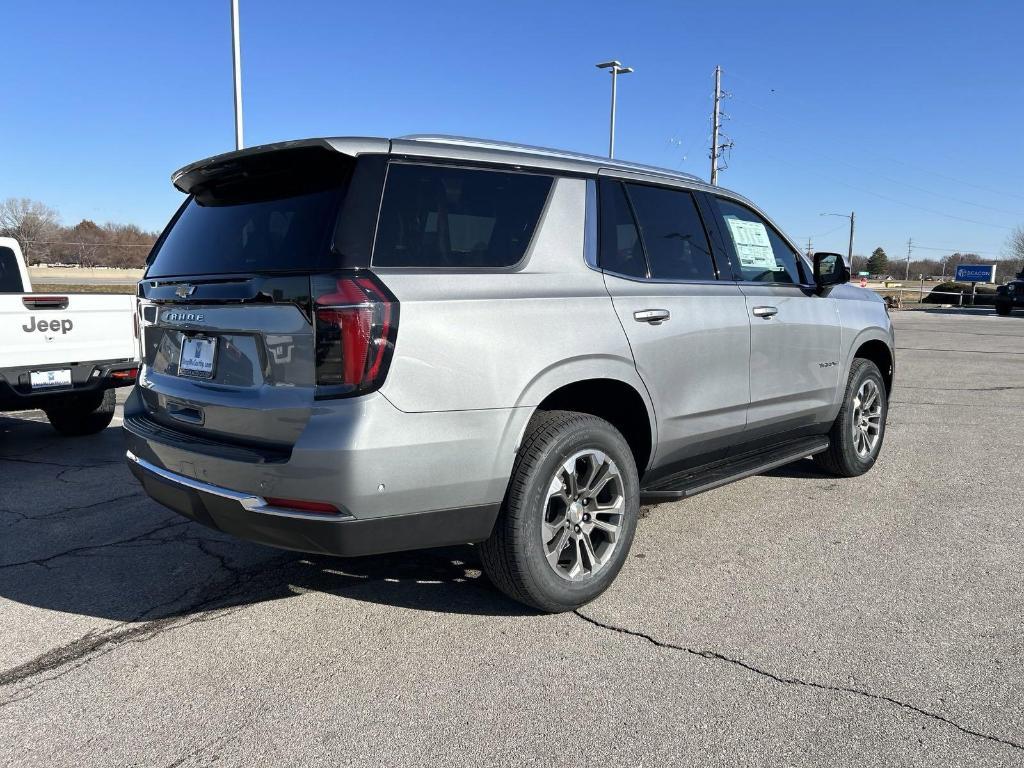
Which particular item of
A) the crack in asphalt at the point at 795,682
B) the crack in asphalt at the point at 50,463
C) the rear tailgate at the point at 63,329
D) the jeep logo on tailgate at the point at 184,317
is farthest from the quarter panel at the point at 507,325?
the rear tailgate at the point at 63,329

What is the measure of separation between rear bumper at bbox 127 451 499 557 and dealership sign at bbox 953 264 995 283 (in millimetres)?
61136

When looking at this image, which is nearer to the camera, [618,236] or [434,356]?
[434,356]

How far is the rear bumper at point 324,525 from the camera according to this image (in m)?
2.79

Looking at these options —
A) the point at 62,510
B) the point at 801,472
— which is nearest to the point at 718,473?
the point at 801,472

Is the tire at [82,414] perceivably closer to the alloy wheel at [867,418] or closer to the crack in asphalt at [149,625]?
the crack in asphalt at [149,625]

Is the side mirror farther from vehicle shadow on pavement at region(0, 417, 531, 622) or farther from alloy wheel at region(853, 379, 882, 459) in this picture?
vehicle shadow on pavement at region(0, 417, 531, 622)

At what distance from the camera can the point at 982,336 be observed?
19812mm

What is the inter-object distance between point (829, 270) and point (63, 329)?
18.8 feet

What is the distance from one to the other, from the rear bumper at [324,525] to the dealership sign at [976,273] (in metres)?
61.1

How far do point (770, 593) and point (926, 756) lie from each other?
1227 mm

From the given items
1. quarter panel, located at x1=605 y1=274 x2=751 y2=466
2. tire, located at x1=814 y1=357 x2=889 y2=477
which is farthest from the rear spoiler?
tire, located at x1=814 y1=357 x2=889 y2=477

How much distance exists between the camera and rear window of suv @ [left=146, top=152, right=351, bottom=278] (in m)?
2.87

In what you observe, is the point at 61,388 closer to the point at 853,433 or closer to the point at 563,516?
the point at 563,516

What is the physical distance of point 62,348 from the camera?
625 cm
